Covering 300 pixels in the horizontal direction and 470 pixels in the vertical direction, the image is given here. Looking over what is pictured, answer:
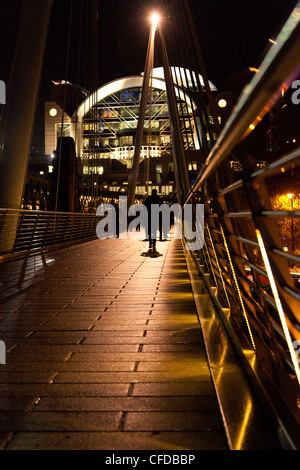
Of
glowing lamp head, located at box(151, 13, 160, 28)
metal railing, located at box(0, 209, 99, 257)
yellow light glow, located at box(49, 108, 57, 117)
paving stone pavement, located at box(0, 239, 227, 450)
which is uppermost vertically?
yellow light glow, located at box(49, 108, 57, 117)

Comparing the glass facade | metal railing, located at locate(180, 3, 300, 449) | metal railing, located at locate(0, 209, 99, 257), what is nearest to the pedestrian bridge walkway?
metal railing, located at locate(180, 3, 300, 449)

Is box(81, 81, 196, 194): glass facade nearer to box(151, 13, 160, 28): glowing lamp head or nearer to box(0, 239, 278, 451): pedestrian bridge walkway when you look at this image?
box(151, 13, 160, 28): glowing lamp head

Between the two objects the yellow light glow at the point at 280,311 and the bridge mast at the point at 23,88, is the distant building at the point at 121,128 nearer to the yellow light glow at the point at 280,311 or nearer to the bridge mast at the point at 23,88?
the bridge mast at the point at 23,88

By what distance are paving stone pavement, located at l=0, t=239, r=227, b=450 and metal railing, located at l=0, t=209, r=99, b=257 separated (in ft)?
13.6

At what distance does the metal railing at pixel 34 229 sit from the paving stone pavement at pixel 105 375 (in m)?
4.15

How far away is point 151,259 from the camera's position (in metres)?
9.31

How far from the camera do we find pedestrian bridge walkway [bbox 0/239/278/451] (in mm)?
1644

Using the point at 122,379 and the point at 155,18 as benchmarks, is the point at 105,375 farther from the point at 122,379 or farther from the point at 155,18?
the point at 155,18

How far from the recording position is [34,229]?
10.7 m

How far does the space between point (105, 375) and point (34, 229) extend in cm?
875

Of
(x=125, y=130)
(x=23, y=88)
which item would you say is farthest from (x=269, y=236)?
(x=125, y=130)
